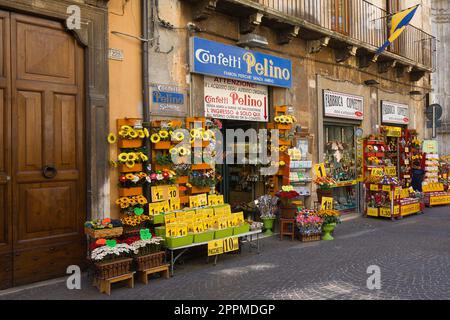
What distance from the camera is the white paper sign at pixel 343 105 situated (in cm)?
1116

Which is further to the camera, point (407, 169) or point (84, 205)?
point (407, 169)

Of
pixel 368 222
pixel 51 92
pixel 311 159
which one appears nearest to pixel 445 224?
pixel 368 222

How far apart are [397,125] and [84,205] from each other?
12293mm

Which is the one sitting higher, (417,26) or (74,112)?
(417,26)

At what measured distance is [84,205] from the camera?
627 cm

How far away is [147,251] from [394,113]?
1157 centimetres

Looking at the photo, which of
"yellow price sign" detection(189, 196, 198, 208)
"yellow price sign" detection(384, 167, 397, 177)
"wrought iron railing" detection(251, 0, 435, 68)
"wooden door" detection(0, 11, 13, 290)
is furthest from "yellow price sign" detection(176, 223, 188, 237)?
"yellow price sign" detection(384, 167, 397, 177)

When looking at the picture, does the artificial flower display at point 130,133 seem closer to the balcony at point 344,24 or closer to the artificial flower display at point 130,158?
the artificial flower display at point 130,158

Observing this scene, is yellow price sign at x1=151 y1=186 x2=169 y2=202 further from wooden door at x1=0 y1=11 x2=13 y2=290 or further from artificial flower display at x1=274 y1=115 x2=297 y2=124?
artificial flower display at x1=274 y1=115 x2=297 y2=124

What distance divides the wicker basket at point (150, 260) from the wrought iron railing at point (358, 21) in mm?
5895

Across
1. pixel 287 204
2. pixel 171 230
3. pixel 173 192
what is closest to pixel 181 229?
pixel 171 230

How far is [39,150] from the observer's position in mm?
5809

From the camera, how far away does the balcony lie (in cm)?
875

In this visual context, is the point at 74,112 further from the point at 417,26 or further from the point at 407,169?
the point at 417,26
